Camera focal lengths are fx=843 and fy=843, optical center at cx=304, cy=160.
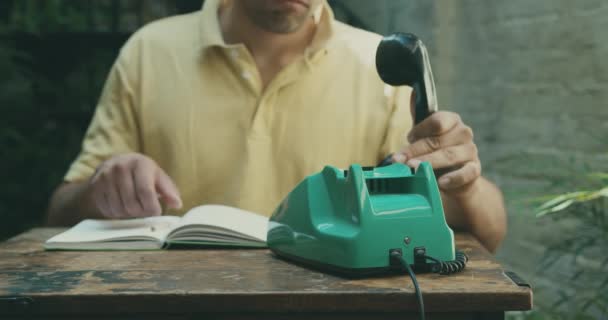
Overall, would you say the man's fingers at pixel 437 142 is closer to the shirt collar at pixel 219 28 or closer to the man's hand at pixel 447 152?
the man's hand at pixel 447 152

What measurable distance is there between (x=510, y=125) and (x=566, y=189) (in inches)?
27.0

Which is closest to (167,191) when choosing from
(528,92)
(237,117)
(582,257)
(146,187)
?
(146,187)

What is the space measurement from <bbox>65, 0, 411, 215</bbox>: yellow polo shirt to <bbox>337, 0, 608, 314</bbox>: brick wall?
1.66ft

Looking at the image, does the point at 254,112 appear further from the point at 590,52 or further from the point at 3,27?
the point at 3,27

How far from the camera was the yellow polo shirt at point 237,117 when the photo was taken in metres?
2.01

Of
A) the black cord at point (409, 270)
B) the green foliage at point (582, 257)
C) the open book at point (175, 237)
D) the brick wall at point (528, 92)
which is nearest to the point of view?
the black cord at point (409, 270)

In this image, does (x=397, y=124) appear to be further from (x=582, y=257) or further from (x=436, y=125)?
(x=582, y=257)

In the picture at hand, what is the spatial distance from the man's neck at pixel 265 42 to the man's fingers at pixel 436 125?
26.6 inches

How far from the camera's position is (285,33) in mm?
1984

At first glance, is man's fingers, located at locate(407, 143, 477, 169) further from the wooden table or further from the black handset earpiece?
the wooden table

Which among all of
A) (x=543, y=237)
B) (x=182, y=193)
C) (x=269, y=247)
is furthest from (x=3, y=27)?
(x=269, y=247)

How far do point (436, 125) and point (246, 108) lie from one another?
695 millimetres

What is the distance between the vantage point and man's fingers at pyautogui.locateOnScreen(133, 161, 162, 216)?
56.9 inches

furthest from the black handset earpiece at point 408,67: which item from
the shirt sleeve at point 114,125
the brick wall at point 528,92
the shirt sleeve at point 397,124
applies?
the shirt sleeve at point 114,125
